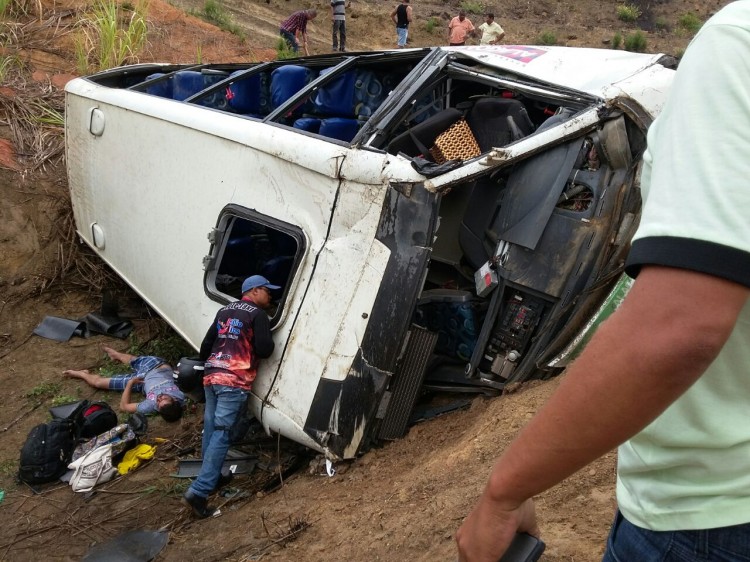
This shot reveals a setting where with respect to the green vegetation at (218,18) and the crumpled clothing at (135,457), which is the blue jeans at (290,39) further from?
the crumpled clothing at (135,457)

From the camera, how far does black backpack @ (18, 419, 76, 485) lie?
4.60 meters

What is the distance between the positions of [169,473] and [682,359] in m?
4.40

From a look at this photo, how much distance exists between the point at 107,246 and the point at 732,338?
5.69 metres

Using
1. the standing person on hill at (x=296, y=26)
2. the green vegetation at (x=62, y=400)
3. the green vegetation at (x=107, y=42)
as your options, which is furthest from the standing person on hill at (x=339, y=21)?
the green vegetation at (x=62, y=400)

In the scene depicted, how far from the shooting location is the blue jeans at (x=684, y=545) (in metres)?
0.86

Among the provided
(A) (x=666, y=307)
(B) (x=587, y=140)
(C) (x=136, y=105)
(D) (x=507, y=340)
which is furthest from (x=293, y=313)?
(A) (x=666, y=307)

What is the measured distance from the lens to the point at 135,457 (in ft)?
15.8

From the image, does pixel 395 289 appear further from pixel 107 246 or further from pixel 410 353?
pixel 107 246

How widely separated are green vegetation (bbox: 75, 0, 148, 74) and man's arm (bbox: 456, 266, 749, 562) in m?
9.83

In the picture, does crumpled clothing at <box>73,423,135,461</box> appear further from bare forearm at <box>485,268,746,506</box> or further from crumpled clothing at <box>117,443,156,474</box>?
bare forearm at <box>485,268,746,506</box>

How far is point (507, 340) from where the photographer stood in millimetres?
3447

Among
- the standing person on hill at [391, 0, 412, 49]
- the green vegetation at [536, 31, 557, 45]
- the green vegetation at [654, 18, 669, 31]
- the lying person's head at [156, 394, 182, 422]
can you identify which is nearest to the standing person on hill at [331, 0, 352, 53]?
the standing person on hill at [391, 0, 412, 49]

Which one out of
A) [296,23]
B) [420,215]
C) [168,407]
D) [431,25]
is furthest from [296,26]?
[420,215]

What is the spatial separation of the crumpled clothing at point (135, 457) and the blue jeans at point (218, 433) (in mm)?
967
